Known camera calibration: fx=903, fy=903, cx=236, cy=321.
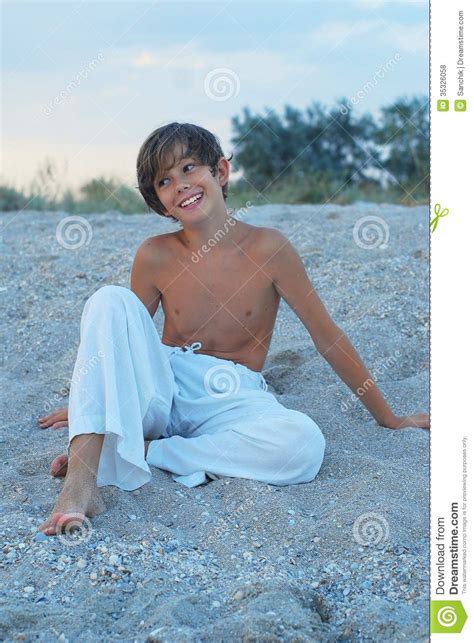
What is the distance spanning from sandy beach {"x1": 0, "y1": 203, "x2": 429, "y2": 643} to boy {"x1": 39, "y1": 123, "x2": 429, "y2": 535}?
0.30 feet

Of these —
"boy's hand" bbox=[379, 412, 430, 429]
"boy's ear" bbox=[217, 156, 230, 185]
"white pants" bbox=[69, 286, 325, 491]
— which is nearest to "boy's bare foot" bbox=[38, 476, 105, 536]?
"white pants" bbox=[69, 286, 325, 491]

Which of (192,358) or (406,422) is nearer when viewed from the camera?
(192,358)

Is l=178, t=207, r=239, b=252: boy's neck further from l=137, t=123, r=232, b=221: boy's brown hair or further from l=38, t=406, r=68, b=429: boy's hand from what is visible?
l=38, t=406, r=68, b=429: boy's hand

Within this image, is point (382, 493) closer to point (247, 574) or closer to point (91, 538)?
point (247, 574)

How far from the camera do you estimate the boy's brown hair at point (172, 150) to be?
316cm

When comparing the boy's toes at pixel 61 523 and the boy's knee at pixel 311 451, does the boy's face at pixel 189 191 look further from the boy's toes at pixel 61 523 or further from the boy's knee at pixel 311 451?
the boy's toes at pixel 61 523

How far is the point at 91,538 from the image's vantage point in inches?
94.0

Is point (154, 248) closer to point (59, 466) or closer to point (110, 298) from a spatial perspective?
point (110, 298)
